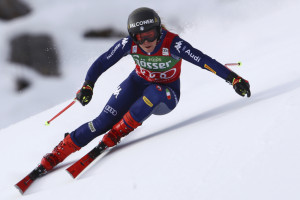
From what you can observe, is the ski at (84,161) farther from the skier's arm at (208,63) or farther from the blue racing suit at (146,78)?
the skier's arm at (208,63)

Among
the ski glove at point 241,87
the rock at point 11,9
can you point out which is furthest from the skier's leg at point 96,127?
the rock at point 11,9

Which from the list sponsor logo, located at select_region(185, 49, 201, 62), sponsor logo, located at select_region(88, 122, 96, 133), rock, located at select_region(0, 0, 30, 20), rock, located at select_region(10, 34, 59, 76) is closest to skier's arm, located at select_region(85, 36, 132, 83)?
sponsor logo, located at select_region(88, 122, 96, 133)

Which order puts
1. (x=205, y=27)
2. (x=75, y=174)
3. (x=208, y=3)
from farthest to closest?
(x=208, y=3), (x=205, y=27), (x=75, y=174)

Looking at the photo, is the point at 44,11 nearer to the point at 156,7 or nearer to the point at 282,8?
the point at 156,7

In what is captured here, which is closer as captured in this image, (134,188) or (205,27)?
(134,188)

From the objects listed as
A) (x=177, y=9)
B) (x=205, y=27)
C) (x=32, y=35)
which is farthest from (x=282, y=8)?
(x=32, y=35)

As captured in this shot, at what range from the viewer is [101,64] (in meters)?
3.19

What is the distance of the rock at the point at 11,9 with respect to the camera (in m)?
16.5

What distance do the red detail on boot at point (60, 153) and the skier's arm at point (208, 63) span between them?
1129 mm

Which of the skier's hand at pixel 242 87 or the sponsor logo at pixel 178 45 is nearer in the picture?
the skier's hand at pixel 242 87

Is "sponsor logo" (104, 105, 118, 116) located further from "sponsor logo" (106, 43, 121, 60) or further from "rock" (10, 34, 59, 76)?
"rock" (10, 34, 59, 76)

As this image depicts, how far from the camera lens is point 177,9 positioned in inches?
715

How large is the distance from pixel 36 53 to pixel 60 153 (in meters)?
14.4

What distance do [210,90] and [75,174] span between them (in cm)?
213
